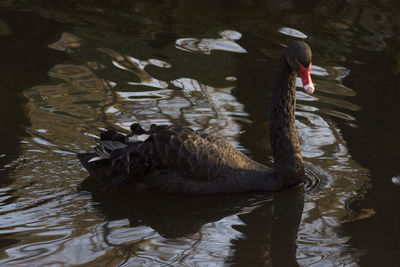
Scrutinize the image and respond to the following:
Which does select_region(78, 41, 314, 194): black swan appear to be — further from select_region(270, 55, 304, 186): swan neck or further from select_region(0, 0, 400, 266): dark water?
select_region(0, 0, 400, 266): dark water

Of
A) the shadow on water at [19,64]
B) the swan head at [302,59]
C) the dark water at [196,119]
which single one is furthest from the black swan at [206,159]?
the shadow on water at [19,64]

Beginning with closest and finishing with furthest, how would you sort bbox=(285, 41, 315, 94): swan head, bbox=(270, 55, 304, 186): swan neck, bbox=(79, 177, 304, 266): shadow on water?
1. bbox=(79, 177, 304, 266): shadow on water
2. bbox=(285, 41, 315, 94): swan head
3. bbox=(270, 55, 304, 186): swan neck

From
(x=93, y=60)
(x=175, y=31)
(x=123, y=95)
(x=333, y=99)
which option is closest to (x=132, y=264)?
(x=123, y=95)

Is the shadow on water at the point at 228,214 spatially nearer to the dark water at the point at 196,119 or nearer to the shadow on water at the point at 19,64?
the dark water at the point at 196,119

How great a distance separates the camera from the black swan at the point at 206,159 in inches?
197

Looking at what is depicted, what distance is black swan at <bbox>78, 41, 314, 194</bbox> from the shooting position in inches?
197

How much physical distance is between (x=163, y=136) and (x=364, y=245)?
159 cm

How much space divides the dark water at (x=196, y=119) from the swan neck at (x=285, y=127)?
0.17 metres

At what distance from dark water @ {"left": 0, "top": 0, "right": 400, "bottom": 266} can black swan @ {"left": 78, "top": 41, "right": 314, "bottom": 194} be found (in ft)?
0.39

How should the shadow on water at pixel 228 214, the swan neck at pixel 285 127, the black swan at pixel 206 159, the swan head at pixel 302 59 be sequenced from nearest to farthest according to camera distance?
the shadow on water at pixel 228 214
the swan head at pixel 302 59
the black swan at pixel 206 159
the swan neck at pixel 285 127

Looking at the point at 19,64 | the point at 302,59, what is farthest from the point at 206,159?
the point at 19,64

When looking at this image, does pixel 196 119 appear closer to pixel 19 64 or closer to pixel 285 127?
pixel 285 127

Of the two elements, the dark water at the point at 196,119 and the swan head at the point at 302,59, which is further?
the swan head at the point at 302,59

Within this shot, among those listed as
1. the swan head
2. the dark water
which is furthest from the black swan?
the dark water
